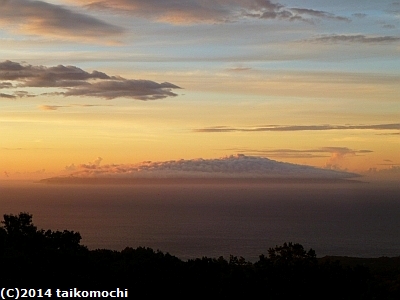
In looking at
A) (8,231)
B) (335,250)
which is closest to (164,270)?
(8,231)

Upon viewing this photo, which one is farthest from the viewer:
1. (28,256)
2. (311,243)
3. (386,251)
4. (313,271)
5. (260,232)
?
(260,232)

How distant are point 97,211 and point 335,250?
98.1m

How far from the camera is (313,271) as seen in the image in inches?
920

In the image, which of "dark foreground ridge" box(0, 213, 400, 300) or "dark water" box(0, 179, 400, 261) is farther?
"dark water" box(0, 179, 400, 261)

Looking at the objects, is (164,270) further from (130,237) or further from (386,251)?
(130,237)

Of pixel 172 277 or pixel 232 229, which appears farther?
pixel 232 229

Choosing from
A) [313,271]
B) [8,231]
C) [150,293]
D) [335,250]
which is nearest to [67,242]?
[8,231]

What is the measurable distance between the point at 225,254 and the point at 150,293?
75.2 metres

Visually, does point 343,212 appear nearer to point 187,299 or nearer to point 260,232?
point 260,232

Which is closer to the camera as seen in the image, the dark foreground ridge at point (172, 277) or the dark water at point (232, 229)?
the dark foreground ridge at point (172, 277)

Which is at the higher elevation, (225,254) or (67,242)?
(67,242)

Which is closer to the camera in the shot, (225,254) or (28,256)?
(28,256)

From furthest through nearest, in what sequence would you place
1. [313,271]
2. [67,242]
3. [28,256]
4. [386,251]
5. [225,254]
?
[386,251] → [225,254] → [67,242] → [313,271] → [28,256]

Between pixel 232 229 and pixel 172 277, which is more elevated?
pixel 172 277
